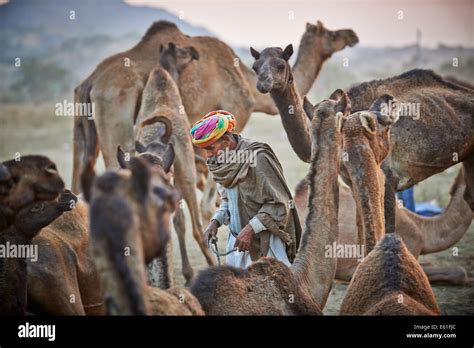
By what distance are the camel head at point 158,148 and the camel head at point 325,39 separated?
3565 mm

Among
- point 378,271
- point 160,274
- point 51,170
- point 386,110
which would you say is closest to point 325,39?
point 386,110

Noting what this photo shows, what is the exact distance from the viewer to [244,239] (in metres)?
6.62

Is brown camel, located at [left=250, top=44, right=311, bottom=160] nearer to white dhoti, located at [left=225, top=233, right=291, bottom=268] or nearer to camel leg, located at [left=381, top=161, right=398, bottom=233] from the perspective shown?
camel leg, located at [left=381, top=161, right=398, bottom=233]

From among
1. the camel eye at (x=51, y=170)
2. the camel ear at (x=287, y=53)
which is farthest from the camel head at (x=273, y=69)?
the camel eye at (x=51, y=170)

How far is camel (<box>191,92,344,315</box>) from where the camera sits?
18.6 feet

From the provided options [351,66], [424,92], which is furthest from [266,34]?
[351,66]

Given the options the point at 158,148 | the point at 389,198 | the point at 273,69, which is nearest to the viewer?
the point at 158,148

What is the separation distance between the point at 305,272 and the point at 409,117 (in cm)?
344

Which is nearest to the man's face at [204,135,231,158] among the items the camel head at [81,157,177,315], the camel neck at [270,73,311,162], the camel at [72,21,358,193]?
the camel neck at [270,73,311,162]

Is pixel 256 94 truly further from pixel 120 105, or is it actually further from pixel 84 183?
pixel 84 183

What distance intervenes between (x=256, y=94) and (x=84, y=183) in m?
8.91

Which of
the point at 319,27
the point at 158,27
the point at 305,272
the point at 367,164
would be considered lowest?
the point at 305,272

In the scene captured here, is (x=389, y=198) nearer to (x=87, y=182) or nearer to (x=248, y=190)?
(x=248, y=190)

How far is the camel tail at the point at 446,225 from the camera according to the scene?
10.0 m
